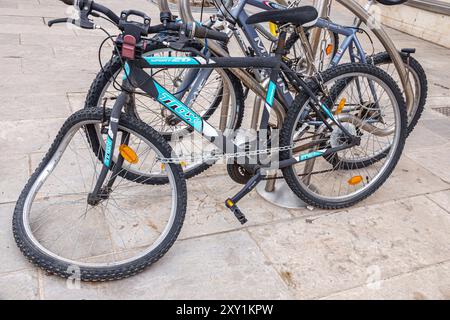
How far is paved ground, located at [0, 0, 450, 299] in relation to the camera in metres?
2.16

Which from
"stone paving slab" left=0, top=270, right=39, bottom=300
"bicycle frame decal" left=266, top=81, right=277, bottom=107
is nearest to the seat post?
"bicycle frame decal" left=266, top=81, right=277, bottom=107

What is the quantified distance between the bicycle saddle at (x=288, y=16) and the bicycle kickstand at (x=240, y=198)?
85 cm

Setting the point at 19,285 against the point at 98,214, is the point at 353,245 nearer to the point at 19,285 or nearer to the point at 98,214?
the point at 98,214

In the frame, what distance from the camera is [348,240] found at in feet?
8.40

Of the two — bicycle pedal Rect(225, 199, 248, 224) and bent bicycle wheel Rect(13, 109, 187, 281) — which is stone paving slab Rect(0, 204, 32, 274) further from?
bicycle pedal Rect(225, 199, 248, 224)

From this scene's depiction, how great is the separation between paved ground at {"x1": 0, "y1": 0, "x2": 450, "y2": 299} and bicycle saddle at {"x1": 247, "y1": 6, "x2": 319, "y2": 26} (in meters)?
1.18

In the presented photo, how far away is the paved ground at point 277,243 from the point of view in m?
2.16

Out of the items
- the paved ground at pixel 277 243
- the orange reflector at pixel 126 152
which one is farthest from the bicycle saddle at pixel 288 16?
the paved ground at pixel 277 243

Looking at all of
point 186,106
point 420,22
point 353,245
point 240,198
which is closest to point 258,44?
point 186,106

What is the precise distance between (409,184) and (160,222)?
1867 millimetres

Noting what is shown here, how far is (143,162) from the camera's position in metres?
2.90

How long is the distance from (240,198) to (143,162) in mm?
791
